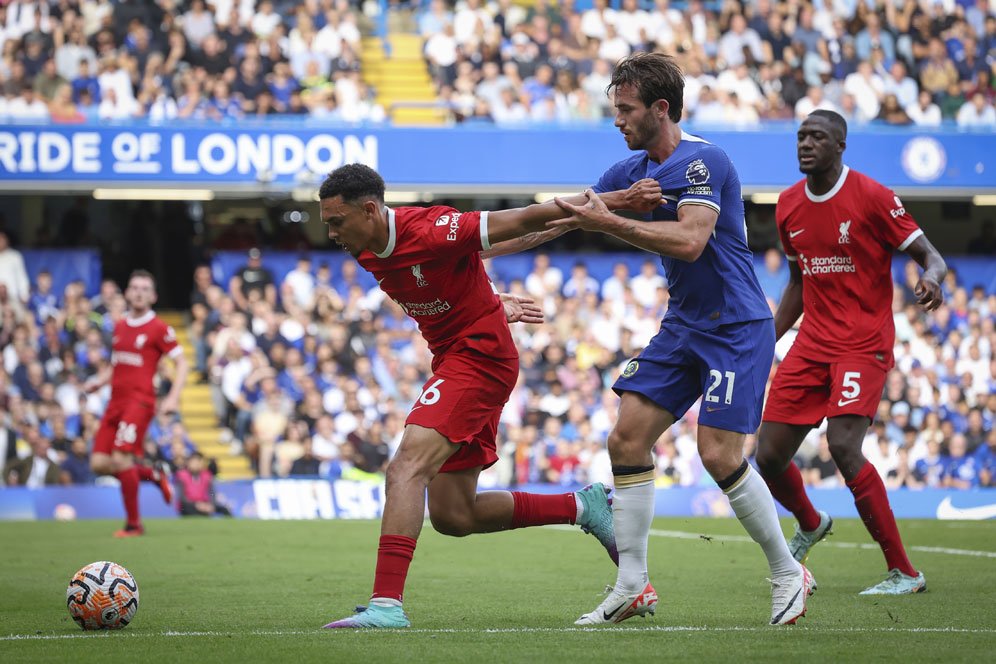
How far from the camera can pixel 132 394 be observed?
14.5 metres

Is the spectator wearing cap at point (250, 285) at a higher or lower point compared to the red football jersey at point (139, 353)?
higher

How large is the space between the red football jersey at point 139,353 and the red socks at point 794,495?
804 cm

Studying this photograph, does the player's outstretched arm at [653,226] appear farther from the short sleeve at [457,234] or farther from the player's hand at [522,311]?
the player's hand at [522,311]

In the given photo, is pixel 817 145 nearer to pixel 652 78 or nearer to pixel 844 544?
pixel 652 78

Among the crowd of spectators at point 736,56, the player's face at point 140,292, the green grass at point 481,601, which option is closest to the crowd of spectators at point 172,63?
the crowd of spectators at point 736,56

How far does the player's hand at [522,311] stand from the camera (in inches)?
293

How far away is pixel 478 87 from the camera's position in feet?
72.8

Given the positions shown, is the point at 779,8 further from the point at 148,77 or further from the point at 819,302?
the point at 819,302

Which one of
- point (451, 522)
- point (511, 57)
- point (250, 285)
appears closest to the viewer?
point (451, 522)

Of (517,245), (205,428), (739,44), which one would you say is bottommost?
(205,428)

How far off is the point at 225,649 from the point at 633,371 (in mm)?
2380

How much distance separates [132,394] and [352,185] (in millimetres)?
8572

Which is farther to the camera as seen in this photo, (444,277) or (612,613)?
(444,277)

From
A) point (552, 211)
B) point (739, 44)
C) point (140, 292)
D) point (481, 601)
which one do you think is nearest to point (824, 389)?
point (481, 601)
